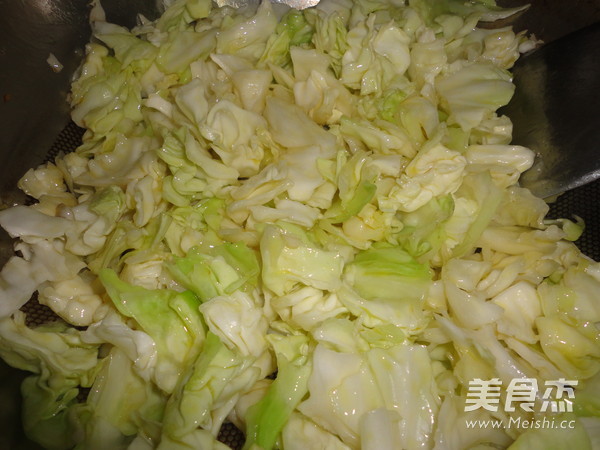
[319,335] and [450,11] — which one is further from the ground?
[450,11]

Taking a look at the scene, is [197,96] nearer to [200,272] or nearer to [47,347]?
[200,272]

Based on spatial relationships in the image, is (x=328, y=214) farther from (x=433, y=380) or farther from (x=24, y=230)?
(x=24, y=230)

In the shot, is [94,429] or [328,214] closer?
[94,429]

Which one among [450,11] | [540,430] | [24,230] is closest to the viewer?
[540,430]

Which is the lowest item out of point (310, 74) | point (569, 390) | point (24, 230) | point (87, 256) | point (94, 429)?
point (569, 390)

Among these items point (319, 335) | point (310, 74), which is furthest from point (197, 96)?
point (319, 335)

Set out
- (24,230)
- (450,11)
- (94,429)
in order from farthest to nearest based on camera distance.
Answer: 1. (450,11)
2. (24,230)
3. (94,429)
